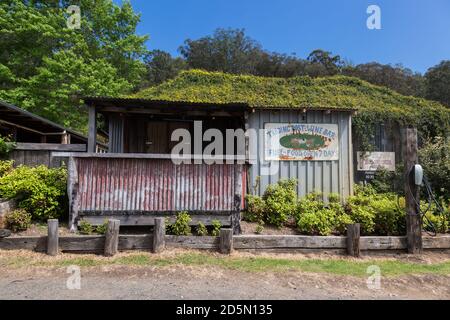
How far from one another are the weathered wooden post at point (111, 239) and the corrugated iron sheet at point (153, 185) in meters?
0.68

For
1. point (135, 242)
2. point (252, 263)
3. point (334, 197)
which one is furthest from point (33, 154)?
point (334, 197)

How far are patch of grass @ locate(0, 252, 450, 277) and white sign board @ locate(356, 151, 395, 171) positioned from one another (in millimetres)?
5595

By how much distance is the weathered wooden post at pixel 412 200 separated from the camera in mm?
6008

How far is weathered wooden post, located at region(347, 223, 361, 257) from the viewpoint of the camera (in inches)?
229

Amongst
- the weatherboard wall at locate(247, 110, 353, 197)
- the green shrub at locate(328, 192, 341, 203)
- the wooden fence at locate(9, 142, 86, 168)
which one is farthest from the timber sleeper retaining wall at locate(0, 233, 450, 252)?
the wooden fence at locate(9, 142, 86, 168)

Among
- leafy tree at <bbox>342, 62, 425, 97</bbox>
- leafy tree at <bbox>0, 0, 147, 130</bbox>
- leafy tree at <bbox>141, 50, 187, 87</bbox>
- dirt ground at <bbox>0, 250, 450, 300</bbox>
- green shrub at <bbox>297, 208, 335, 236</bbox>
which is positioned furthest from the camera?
leafy tree at <bbox>141, 50, 187, 87</bbox>

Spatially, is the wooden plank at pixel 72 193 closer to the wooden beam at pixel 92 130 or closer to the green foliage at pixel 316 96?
the wooden beam at pixel 92 130

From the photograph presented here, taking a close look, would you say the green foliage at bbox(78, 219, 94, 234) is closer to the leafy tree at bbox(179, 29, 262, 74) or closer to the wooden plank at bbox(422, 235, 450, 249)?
the wooden plank at bbox(422, 235, 450, 249)

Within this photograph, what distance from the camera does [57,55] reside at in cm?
1627

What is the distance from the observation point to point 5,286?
4.17 m

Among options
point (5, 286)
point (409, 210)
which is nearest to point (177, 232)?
point (5, 286)

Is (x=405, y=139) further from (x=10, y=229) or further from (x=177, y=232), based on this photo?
(x=10, y=229)
